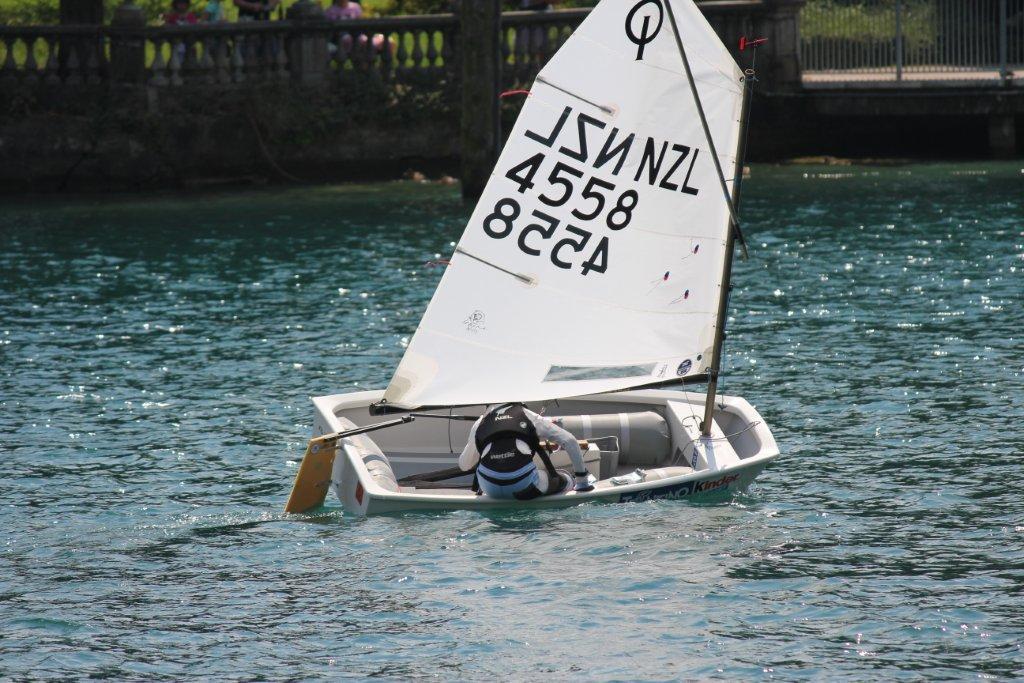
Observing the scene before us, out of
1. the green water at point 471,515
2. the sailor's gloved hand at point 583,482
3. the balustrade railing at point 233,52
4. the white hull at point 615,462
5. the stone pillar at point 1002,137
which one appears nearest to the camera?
the green water at point 471,515

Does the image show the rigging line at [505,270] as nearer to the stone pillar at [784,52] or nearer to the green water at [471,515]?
the green water at [471,515]

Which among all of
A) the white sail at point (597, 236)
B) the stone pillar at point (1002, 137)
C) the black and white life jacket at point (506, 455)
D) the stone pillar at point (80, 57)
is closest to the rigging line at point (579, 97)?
the white sail at point (597, 236)

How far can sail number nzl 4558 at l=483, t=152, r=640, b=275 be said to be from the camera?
611 inches

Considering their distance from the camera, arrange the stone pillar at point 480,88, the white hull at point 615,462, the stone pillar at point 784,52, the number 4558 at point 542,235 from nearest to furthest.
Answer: the white hull at point 615,462 → the number 4558 at point 542,235 → the stone pillar at point 480,88 → the stone pillar at point 784,52

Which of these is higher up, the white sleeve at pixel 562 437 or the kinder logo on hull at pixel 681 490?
the white sleeve at pixel 562 437

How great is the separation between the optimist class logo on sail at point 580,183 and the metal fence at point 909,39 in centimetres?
2736

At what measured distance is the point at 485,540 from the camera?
14664 mm

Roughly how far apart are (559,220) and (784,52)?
27.3m

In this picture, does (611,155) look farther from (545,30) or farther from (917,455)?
(545,30)

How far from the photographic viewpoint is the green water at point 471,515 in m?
12.5

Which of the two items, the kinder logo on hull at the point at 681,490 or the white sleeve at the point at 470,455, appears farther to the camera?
the white sleeve at the point at 470,455

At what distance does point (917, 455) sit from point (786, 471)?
5.37 ft

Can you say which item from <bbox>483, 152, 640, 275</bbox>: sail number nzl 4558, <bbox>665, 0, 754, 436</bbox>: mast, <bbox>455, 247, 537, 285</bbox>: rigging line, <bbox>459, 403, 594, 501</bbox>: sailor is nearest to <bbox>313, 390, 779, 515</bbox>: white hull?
<bbox>459, 403, 594, 501</bbox>: sailor

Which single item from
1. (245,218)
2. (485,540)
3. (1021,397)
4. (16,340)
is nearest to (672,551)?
(485,540)
